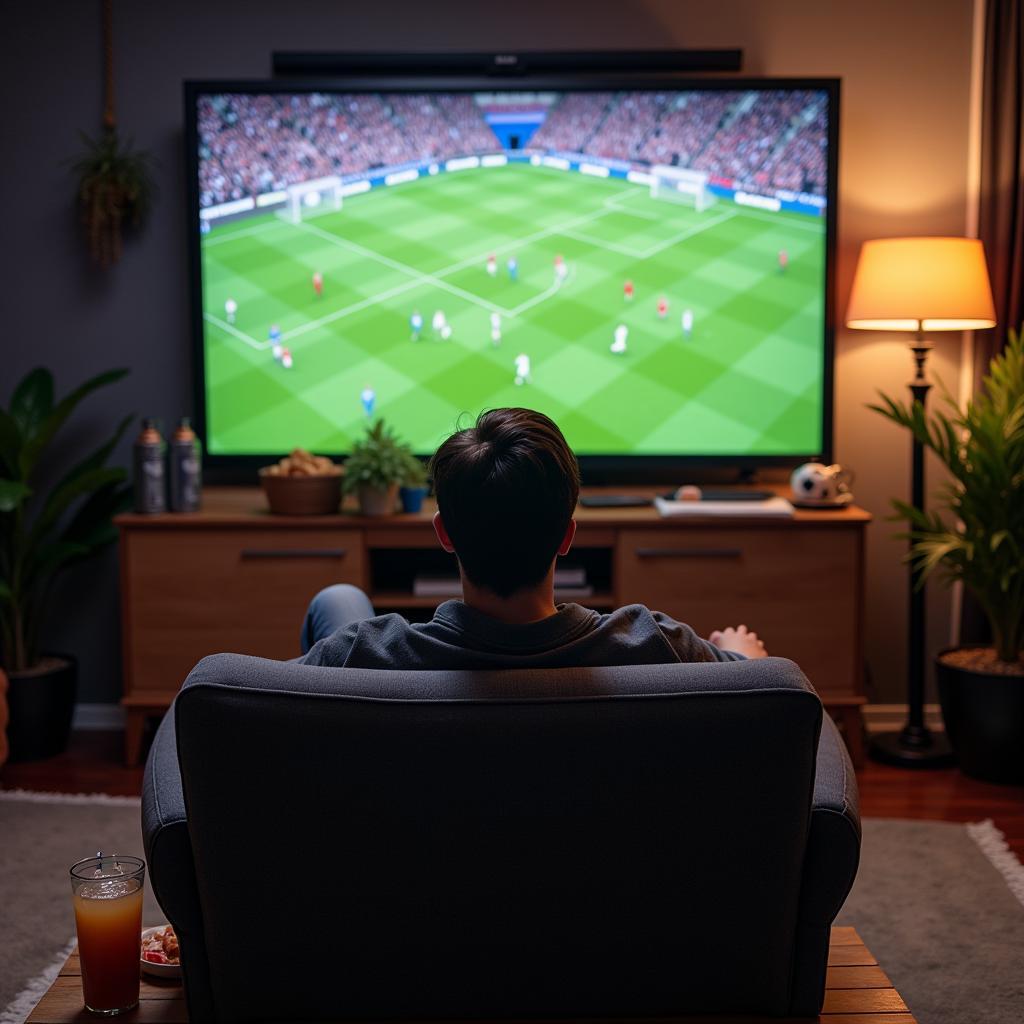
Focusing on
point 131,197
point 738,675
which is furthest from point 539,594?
point 131,197

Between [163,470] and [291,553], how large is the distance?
0.48 metres

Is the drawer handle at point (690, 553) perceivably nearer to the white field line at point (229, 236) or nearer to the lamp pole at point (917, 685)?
the lamp pole at point (917, 685)

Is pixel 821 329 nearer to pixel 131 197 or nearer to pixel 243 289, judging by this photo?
pixel 243 289

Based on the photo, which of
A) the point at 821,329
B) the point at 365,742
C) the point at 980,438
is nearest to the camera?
the point at 365,742

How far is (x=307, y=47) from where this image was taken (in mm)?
3863

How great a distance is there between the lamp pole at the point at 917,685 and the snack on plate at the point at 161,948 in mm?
2552

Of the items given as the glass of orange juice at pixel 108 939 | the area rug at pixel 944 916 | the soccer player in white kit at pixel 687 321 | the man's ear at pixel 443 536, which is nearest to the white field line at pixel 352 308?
the soccer player in white kit at pixel 687 321

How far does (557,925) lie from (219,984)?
38 cm

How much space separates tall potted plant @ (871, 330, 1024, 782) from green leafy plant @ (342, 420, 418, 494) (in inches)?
51.8

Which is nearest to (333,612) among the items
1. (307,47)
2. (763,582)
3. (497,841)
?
(497,841)

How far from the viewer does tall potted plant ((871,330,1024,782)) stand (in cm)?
340

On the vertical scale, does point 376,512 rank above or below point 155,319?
below

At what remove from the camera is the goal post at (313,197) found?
12.5ft

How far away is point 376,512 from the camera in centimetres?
358
